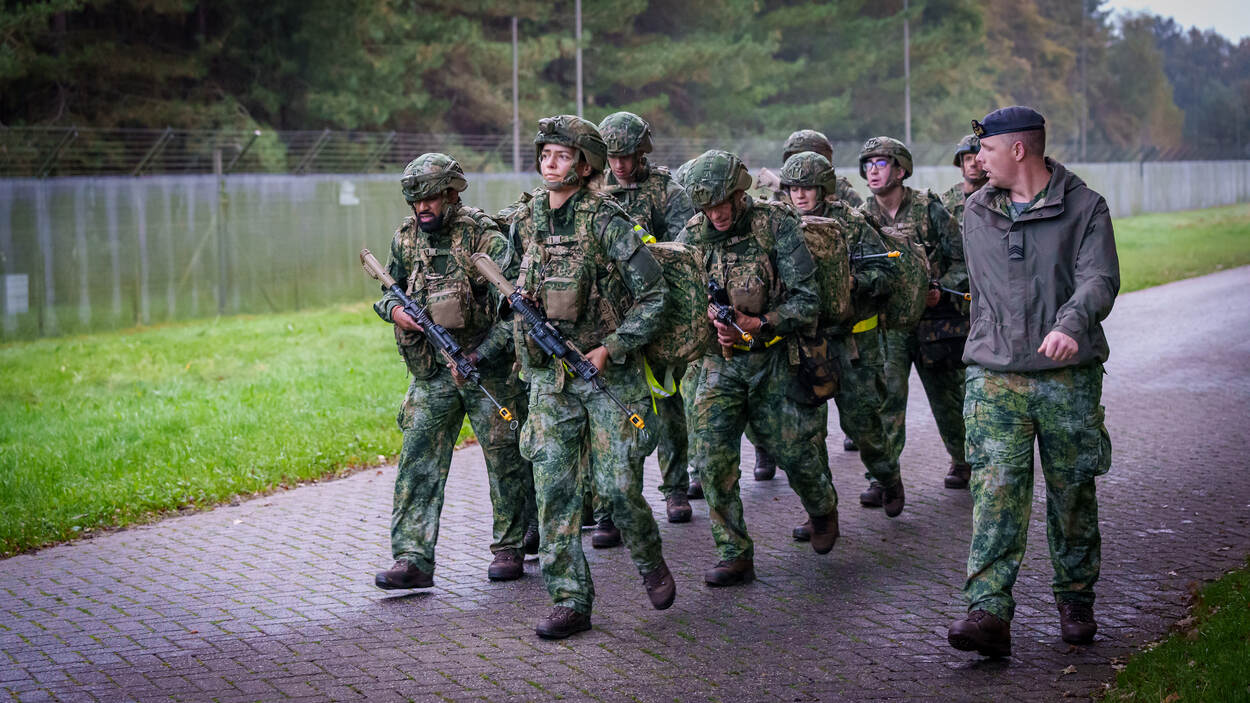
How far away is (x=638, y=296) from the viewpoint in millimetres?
6398

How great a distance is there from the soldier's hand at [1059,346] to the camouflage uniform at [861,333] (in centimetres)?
281

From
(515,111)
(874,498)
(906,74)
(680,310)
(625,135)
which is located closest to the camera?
(680,310)

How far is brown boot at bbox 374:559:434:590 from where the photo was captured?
698 cm

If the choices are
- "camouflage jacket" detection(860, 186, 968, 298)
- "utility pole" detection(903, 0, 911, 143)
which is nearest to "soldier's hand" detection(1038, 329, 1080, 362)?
"camouflage jacket" detection(860, 186, 968, 298)

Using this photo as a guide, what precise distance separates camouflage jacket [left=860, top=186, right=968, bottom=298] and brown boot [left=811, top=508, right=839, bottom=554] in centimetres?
230

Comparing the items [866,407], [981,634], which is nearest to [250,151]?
[866,407]

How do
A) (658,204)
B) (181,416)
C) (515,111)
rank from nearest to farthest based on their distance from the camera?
(658,204)
(181,416)
(515,111)

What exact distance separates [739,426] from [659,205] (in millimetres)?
1937

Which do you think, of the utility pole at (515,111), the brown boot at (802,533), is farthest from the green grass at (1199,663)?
the utility pole at (515,111)

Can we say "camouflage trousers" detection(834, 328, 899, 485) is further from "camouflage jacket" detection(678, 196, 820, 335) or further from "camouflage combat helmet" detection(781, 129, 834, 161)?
"camouflage combat helmet" detection(781, 129, 834, 161)

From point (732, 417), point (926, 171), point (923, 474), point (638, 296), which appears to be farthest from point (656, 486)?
point (926, 171)

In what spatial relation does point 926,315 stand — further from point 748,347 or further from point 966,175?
point 748,347

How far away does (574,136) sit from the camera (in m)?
6.38

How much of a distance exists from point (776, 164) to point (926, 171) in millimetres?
8489
